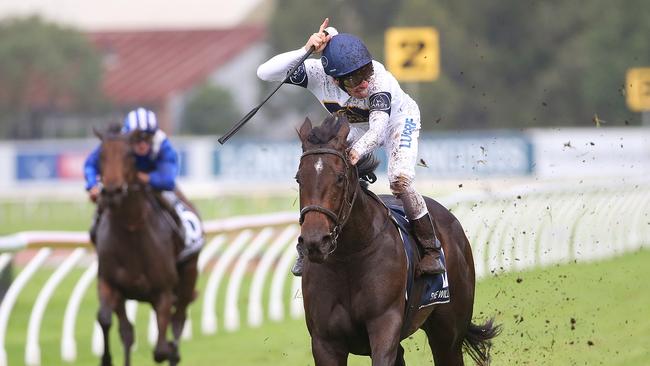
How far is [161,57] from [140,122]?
2354 inches

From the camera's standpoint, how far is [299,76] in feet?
18.7

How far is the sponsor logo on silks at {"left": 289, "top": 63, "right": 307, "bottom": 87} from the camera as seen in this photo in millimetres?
5688

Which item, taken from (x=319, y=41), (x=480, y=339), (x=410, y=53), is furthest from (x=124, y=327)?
(x=410, y=53)

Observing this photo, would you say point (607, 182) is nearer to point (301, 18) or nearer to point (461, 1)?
point (461, 1)

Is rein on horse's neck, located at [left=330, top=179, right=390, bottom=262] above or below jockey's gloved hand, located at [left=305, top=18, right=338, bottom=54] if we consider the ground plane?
below

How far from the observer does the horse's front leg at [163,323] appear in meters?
8.18

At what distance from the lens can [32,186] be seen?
25594 millimetres

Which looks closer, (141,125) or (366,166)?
(366,166)

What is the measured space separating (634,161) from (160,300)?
15.0m

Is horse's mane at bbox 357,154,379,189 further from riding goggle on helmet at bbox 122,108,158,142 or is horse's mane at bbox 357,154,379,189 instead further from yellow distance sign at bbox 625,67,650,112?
yellow distance sign at bbox 625,67,650,112

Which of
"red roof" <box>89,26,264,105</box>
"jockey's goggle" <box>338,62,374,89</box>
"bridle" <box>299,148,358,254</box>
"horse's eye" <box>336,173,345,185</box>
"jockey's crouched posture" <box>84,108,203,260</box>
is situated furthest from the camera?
"red roof" <box>89,26,264,105</box>

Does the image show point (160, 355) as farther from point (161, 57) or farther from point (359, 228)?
point (161, 57)

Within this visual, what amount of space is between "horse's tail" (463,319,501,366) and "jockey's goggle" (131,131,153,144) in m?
2.93

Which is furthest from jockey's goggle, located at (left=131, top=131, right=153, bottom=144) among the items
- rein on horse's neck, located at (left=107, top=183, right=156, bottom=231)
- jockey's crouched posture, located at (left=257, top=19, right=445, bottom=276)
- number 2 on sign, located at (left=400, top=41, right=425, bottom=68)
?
number 2 on sign, located at (left=400, top=41, right=425, bottom=68)
